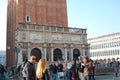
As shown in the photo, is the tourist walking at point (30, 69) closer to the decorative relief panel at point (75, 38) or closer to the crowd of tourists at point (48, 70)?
the crowd of tourists at point (48, 70)

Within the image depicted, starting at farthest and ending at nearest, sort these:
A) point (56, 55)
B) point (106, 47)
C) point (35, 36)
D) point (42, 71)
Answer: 1. point (106, 47)
2. point (56, 55)
3. point (35, 36)
4. point (42, 71)

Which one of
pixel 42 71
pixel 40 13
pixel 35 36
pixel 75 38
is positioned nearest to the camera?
pixel 42 71

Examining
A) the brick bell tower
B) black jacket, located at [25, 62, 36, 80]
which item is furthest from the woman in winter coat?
the brick bell tower

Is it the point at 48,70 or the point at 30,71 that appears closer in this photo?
the point at 30,71

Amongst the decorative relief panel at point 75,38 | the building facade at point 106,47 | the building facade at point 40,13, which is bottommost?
the building facade at point 106,47

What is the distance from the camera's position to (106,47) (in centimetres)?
9925

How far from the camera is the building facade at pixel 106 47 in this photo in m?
93.8

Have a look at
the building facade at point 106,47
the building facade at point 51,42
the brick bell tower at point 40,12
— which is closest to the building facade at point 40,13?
the brick bell tower at point 40,12

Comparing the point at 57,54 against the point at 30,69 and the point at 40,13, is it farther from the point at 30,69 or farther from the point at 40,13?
the point at 30,69

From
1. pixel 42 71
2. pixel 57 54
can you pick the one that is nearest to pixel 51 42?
pixel 57 54

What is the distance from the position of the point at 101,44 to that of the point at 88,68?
91543 millimetres

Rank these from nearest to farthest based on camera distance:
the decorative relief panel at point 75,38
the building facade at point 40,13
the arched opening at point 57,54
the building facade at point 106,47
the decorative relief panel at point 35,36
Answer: the decorative relief panel at point 35,36 < the arched opening at point 57,54 < the decorative relief panel at point 75,38 < the building facade at point 40,13 < the building facade at point 106,47

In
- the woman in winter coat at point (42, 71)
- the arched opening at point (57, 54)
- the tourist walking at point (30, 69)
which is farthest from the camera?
the arched opening at point (57, 54)

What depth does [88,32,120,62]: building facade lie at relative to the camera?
93794mm
